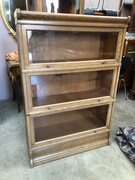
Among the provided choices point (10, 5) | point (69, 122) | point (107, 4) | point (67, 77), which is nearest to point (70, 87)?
point (67, 77)

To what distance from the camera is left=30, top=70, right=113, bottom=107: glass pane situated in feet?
4.51

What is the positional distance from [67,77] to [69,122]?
1.65 ft

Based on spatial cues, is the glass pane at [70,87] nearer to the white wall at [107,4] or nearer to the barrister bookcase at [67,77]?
the barrister bookcase at [67,77]

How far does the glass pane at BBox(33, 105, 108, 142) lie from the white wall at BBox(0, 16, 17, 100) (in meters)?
1.29

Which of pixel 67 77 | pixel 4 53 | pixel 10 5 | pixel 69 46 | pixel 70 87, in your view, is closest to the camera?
pixel 69 46

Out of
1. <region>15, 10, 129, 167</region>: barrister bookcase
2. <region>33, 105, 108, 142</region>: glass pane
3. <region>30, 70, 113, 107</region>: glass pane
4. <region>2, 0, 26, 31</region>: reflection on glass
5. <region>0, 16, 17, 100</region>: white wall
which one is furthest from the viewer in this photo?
<region>0, 16, 17, 100</region>: white wall

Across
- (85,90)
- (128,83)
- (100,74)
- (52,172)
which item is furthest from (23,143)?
(128,83)

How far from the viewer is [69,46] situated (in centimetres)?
135

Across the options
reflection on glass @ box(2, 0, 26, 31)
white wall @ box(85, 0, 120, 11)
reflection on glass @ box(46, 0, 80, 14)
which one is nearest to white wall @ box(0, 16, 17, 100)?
reflection on glass @ box(2, 0, 26, 31)

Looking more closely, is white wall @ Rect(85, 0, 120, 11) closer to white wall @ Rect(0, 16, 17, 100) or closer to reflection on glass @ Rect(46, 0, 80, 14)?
reflection on glass @ Rect(46, 0, 80, 14)

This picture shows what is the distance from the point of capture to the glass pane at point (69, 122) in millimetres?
1516

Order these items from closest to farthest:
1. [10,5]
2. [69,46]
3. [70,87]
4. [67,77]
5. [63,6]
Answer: [69,46]
[67,77]
[70,87]
[63,6]
[10,5]

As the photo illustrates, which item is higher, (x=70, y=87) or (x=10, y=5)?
(x=10, y=5)

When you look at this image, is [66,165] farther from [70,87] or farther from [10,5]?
[10,5]
